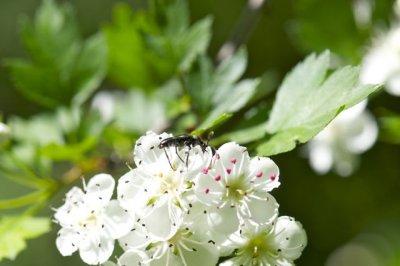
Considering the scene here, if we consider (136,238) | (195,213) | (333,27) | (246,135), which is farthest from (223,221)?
(333,27)

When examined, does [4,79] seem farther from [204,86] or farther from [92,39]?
[204,86]

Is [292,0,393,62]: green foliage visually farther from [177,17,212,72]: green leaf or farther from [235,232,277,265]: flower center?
[235,232,277,265]: flower center

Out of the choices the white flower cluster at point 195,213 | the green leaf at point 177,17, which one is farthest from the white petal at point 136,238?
the green leaf at point 177,17

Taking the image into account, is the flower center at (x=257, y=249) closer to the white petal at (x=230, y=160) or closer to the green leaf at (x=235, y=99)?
the white petal at (x=230, y=160)

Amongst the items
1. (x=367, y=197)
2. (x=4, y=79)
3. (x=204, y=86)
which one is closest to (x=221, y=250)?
(x=204, y=86)

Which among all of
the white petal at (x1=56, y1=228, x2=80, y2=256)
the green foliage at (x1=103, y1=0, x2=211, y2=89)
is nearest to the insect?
the white petal at (x1=56, y1=228, x2=80, y2=256)

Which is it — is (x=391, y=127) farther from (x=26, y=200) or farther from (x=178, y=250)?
(x=26, y=200)

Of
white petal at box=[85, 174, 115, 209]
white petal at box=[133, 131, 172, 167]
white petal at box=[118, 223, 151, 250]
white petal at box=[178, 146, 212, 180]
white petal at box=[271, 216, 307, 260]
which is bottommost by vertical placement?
white petal at box=[271, 216, 307, 260]
